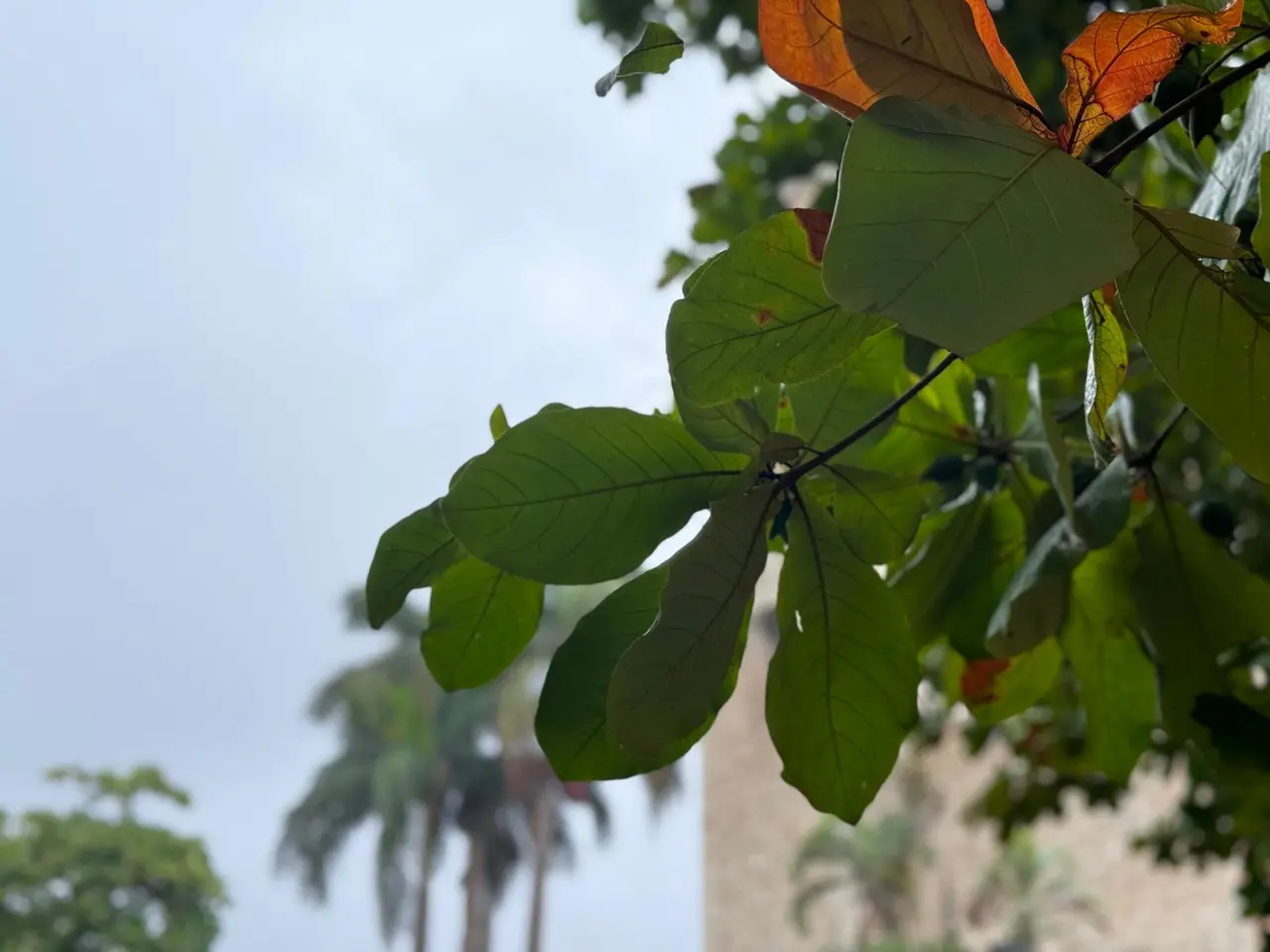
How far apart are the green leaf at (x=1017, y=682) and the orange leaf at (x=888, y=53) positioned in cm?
19

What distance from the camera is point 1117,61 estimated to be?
0.51ft

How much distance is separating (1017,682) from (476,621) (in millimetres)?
152

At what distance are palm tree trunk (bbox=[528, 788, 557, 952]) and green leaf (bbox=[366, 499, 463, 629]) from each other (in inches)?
185

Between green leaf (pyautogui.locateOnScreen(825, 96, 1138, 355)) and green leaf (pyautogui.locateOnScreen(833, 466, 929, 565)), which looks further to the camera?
green leaf (pyautogui.locateOnScreen(833, 466, 929, 565))

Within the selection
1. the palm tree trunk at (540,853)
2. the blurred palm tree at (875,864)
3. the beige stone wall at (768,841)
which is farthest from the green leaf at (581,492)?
the blurred palm tree at (875,864)

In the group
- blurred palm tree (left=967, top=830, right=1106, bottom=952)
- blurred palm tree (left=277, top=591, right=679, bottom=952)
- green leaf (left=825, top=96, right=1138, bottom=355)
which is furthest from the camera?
blurred palm tree (left=277, top=591, right=679, bottom=952)

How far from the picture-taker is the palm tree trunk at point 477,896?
470 centimetres

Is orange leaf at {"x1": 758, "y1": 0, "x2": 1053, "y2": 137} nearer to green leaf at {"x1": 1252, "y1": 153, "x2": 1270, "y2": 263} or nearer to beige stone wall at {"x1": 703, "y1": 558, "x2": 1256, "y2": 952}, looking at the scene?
green leaf at {"x1": 1252, "y1": 153, "x2": 1270, "y2": 263}

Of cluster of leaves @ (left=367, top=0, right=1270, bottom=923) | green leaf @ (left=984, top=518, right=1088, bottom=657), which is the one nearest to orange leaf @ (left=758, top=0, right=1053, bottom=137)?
cluster of leaves @ (left=367, top=0, right=1270, bottom=923)

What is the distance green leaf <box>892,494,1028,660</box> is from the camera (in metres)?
0.27

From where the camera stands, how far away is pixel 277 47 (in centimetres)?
358

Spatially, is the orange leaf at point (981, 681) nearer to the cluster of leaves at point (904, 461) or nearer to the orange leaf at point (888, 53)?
the cluster of leaves at point (904, 461)

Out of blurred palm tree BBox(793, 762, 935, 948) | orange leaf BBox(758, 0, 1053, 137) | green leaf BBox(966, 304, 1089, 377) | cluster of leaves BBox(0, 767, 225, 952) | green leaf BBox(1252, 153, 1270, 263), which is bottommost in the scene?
green leaf BBox(1252, 153, 1270, 263)

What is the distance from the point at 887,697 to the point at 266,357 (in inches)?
174
